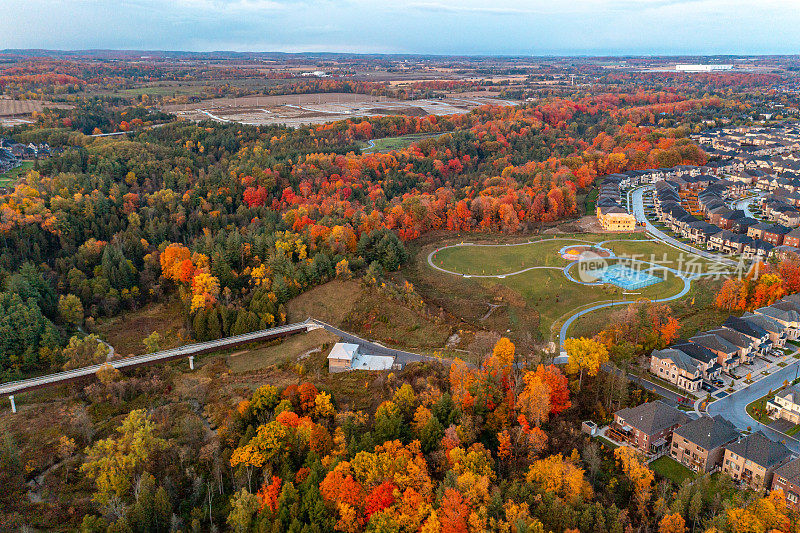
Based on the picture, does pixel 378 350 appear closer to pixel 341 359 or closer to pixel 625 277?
pixel 341 359

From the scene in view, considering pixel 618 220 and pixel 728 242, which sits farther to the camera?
pixel 618 220

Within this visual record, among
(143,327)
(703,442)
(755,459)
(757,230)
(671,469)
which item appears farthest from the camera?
(757,230)

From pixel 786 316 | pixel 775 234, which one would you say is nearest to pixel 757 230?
pixel 775 234

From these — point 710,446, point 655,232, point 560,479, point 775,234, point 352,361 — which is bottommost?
point 352,361

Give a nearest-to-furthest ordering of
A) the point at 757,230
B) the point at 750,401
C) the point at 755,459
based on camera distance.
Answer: the point at 755,459, the point at 750,401, the point at 757,230

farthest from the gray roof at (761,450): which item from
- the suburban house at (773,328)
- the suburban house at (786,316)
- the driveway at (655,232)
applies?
the driveway at (655,232)

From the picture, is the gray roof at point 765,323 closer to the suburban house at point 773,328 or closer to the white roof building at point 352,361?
the suburban house at point 773,328

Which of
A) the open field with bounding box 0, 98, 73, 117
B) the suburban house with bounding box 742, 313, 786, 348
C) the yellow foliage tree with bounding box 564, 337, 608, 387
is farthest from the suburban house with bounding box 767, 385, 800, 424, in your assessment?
the open field with bounding box 0, 98, 73, 117
